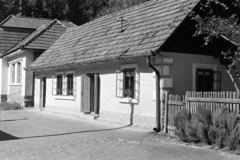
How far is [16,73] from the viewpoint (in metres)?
24.7

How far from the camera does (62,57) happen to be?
1866cm

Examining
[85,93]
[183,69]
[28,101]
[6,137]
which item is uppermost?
[183,69]

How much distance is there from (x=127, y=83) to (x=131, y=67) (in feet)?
2.58

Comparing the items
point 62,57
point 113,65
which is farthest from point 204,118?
point 62,57

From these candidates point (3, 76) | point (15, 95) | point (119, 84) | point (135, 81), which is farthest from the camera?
Answer: point (3, 76)

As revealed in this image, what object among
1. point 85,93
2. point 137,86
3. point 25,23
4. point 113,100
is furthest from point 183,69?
point 25,23

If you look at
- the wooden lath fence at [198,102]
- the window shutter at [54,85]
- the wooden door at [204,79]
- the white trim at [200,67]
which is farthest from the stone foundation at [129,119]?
the window shutter at [54,85]

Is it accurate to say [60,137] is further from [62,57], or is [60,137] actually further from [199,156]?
[62,57]

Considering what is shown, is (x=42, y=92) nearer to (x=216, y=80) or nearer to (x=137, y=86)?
(x=137, y=86)

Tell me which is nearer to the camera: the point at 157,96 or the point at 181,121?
the point at 181,121

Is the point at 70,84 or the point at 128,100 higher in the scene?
the point at 70,84

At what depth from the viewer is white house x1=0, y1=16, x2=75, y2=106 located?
22.8m

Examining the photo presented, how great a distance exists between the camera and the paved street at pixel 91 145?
26.2 ft

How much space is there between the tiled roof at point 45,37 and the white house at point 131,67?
395 cm
